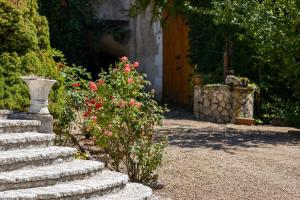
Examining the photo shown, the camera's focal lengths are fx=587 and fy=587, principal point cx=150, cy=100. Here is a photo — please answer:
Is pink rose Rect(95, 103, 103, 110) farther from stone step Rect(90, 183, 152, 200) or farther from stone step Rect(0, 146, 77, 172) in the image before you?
stone step Rect(90, 183, 152, 200)

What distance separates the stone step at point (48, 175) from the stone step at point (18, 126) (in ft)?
2.21

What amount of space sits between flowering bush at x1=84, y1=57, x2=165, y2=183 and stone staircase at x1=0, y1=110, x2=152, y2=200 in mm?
609

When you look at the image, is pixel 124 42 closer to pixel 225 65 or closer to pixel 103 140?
pixel 225 65

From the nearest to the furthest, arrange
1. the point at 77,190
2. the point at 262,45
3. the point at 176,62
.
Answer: the point at 77,190, the point at 262,45, the point at 176,62

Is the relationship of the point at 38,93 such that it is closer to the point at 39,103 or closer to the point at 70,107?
the point at 39,103

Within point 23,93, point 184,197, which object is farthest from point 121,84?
point 184,197

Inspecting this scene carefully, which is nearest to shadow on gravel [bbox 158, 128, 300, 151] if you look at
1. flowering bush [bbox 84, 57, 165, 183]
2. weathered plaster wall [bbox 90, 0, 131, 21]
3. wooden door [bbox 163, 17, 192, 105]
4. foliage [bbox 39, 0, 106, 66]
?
flowering bush [bbox 84, 57, 165, 183]

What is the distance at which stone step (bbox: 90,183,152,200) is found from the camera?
5.15 meters

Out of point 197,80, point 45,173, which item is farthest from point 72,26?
point 45,173

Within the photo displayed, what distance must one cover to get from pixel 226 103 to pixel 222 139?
10.3 feet

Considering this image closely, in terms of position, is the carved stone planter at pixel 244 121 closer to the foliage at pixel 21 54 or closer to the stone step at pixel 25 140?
the foliage at pixel 21 54

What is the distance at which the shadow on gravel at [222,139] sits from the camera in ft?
29.4

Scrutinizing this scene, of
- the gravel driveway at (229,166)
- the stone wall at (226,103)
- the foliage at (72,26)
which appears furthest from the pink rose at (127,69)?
the foliage at (72,26)

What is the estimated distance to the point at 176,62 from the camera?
53.4ft
